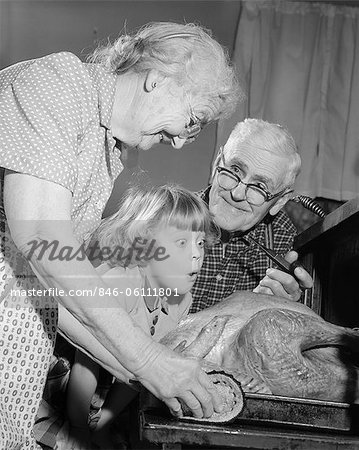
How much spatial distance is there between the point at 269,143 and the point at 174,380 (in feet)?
4.05

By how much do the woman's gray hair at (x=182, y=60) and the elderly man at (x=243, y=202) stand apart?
802mm

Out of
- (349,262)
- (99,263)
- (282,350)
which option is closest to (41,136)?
(282,350)

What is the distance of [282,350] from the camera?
1.32 meters

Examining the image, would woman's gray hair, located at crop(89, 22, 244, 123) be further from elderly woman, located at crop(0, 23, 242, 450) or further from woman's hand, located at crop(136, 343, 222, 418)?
woman's hand, located at crop(136, 343, 222, 418)

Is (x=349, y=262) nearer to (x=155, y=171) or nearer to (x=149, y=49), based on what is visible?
(x=149, y=49)

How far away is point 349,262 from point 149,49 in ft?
2.62

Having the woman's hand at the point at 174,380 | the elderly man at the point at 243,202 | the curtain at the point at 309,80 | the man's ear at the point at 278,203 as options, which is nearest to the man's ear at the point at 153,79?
the woman's hand at the point at 174,380

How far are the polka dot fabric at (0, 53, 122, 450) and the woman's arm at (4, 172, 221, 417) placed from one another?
1.7 inches

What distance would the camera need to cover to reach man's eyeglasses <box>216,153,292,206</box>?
7.10 feet

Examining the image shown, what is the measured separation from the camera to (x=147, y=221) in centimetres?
186

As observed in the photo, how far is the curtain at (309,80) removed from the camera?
10.7 ft

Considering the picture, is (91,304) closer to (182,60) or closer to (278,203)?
(182,60)

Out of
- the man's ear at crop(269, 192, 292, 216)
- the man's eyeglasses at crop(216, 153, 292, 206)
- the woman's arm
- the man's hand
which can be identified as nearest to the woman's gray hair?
the woman's arm

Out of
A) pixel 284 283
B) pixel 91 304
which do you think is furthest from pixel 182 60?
pixel 284 283
